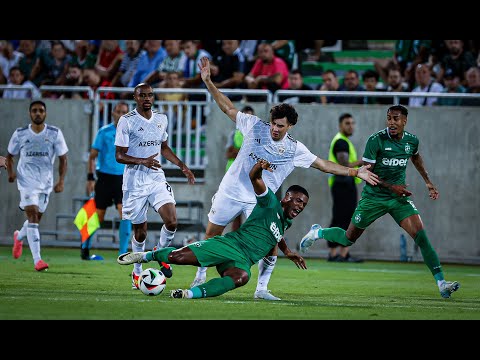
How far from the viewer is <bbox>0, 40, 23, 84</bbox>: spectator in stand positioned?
2369 cm

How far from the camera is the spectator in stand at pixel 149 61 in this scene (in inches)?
845

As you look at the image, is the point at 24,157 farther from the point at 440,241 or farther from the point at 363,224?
the point at 440,241

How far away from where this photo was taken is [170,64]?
68.8 feet

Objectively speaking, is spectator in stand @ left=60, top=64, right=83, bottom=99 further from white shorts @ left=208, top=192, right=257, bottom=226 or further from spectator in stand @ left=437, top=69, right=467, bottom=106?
white shorts @ left=208, top=192, right=257, bottom=226

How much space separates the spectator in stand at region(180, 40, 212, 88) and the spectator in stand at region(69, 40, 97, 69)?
8.80 ft

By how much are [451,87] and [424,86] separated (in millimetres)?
514

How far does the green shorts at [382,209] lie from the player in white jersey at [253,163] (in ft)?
4.21

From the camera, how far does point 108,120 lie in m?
20.0

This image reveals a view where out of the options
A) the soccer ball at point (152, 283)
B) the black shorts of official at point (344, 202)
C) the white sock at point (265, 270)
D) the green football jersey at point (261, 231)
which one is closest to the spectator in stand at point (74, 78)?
the black shorts of official at point (344, 202)

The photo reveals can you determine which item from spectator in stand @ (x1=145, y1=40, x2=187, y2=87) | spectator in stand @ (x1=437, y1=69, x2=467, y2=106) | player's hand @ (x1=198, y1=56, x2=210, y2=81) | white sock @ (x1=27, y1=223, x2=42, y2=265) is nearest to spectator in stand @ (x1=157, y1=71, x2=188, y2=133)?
spectator in stand @ (x1=145, y1=40, x2=187, y2=87)

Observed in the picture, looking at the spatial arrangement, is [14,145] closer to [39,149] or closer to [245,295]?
[39,149]

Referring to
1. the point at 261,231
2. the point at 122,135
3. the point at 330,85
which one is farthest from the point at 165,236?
the point at 330,85

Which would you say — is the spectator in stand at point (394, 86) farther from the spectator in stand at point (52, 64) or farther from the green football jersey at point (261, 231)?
the green football jersey at point (261, 231)
